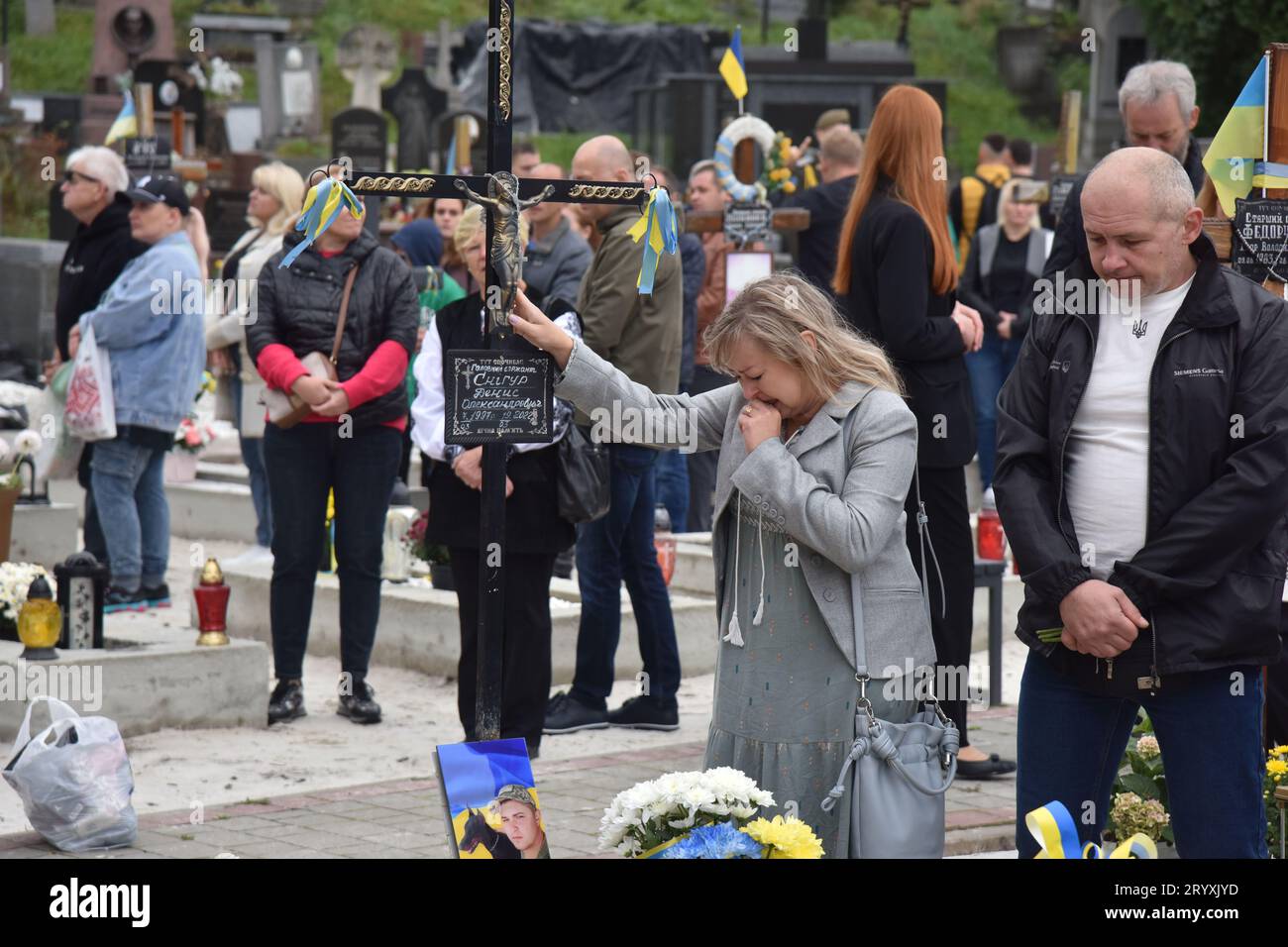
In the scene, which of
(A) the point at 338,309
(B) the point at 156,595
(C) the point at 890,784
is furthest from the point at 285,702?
(C) the point at 890,784

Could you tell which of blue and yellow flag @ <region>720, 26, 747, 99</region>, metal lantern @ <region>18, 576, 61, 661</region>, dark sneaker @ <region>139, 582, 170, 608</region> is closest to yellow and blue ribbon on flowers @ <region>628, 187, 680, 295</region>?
metal lantern @ <region>18, 576, 61, 661</region>

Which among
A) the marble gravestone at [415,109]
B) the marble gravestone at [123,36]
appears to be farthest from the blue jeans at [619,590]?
the marble gravestone at [123,36]

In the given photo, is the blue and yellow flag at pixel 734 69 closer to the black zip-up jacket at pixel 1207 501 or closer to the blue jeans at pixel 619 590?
the blue jeans at pixel 619 590

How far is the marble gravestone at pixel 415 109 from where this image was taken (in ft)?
81.1

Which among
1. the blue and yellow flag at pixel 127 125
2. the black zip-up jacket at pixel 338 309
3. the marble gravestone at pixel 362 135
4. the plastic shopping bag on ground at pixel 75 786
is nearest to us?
the plastic shopping bag on ground at pixel 75 786

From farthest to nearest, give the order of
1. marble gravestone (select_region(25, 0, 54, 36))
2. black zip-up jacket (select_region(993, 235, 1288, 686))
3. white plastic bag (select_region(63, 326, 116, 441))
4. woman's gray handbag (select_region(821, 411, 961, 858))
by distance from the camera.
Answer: marble gravestone (select_region(25, 0, 54, 36)) < white plastic bag (select_region(63, 326, 116, 441)) < woman's gray handbag (select_region(821, 411, 961, 858)) < black zip-up jacket (select_region(993, 235, 1288, 686))

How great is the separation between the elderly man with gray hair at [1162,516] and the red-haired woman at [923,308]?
213cm

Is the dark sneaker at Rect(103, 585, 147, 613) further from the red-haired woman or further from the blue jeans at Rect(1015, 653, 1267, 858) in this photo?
the blue jeans at Rect(1015, 653, 1267, 858)

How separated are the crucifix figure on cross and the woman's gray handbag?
0.91 metres

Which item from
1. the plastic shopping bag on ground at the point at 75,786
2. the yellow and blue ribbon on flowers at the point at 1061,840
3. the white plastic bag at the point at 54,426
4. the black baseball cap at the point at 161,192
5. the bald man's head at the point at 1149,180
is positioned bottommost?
the plastic shopping bag on ground at the point at 75,786

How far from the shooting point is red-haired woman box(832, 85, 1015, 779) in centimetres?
A: 591

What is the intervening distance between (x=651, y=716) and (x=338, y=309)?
1928 millimetres
